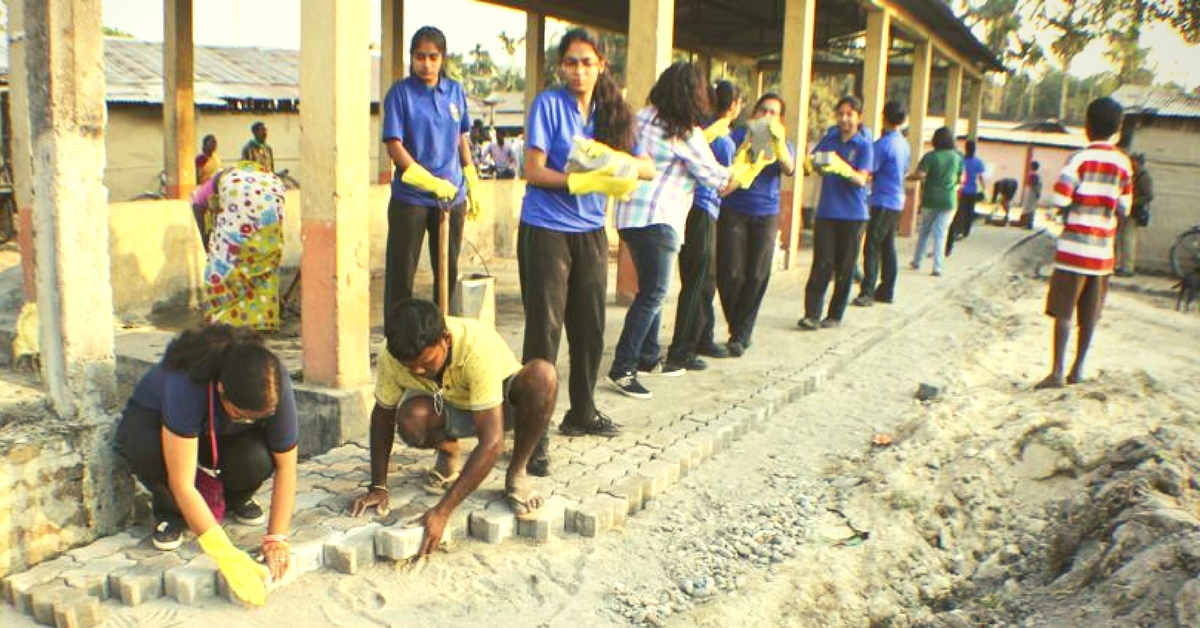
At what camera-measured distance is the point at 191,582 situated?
295 centimetres

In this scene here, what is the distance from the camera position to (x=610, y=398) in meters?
5.00

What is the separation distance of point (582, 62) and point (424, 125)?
1331 mm

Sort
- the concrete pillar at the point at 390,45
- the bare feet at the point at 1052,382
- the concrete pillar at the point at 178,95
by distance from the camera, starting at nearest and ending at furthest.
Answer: the bare feet at the point at 1052,382 < the concrete pillar at the point at 178,95 < the concrete pillar at the point at 390,45

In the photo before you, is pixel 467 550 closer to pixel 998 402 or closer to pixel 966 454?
pixel 966 454

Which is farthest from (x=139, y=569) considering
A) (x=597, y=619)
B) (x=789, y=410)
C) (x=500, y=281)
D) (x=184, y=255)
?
(x=500, y=281)

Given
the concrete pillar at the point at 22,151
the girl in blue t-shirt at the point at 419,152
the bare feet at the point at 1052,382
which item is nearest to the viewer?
the concrete pillar at the point at 22,151

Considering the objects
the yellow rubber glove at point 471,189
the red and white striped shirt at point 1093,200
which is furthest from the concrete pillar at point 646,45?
the red and white striped shirt at point 1093,200

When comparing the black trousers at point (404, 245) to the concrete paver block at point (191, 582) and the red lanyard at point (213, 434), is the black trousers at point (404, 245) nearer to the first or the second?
the red lanyard at point (213, 434)

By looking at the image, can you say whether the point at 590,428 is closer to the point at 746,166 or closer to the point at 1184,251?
the point at 746,166

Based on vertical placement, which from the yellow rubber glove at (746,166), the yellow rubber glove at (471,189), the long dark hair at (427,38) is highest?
the long dark hair at (427,38)

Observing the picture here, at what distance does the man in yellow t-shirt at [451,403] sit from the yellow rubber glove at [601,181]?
77 centimetres

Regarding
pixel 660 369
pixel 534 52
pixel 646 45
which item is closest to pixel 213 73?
pixel 534 52

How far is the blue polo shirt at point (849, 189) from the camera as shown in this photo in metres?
6.71

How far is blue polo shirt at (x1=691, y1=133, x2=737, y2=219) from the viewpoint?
5.37 metres
